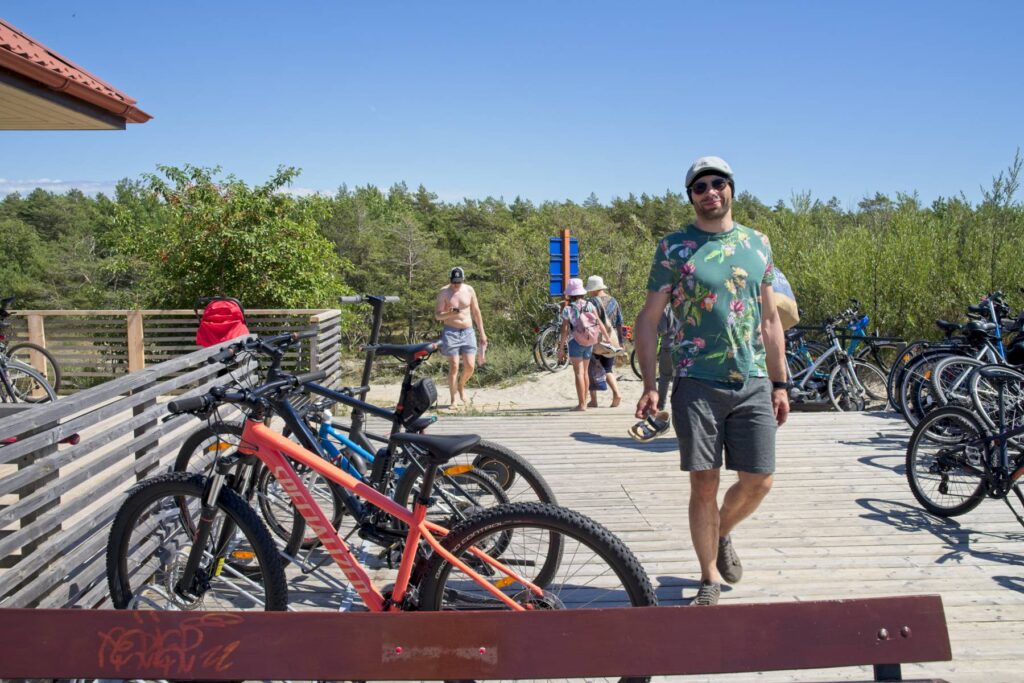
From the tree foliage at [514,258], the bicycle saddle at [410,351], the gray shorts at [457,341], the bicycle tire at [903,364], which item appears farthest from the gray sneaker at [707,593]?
the tree foliage at [514,258]

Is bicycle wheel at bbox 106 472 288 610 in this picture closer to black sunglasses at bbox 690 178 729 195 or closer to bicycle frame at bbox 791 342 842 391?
black sunglasses at bbox 690 178 729 195

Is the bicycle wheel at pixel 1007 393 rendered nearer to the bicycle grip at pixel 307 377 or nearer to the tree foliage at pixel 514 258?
the bicycle grip at pixel 307 377

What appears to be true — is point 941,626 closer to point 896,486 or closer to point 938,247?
point 896,486

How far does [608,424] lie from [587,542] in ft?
17.2

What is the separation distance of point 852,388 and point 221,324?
23.6 feet

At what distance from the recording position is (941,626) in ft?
5.89

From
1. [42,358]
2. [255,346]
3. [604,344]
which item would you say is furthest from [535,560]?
[42,358]

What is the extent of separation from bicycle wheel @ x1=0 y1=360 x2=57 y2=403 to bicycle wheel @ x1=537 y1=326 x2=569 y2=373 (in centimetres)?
933

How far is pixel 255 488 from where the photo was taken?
3678mm

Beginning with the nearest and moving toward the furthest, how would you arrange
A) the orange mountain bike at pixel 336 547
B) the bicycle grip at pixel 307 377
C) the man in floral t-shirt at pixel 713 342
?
the orange mountain bike at pixel 336 547 < the bicycle grip at pixel 307 377 < the man in floral t-shirt at pixel 713 342

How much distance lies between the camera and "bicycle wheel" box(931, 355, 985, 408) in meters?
6.53

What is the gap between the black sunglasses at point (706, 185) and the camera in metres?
3.31

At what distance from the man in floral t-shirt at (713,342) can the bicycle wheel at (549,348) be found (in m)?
13.1

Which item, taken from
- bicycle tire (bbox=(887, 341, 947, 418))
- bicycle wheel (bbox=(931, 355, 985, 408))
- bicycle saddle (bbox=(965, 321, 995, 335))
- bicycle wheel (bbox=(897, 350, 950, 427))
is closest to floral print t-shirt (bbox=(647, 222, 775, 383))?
bicycle wheel (bbox=(931, 355, 985, 408))
